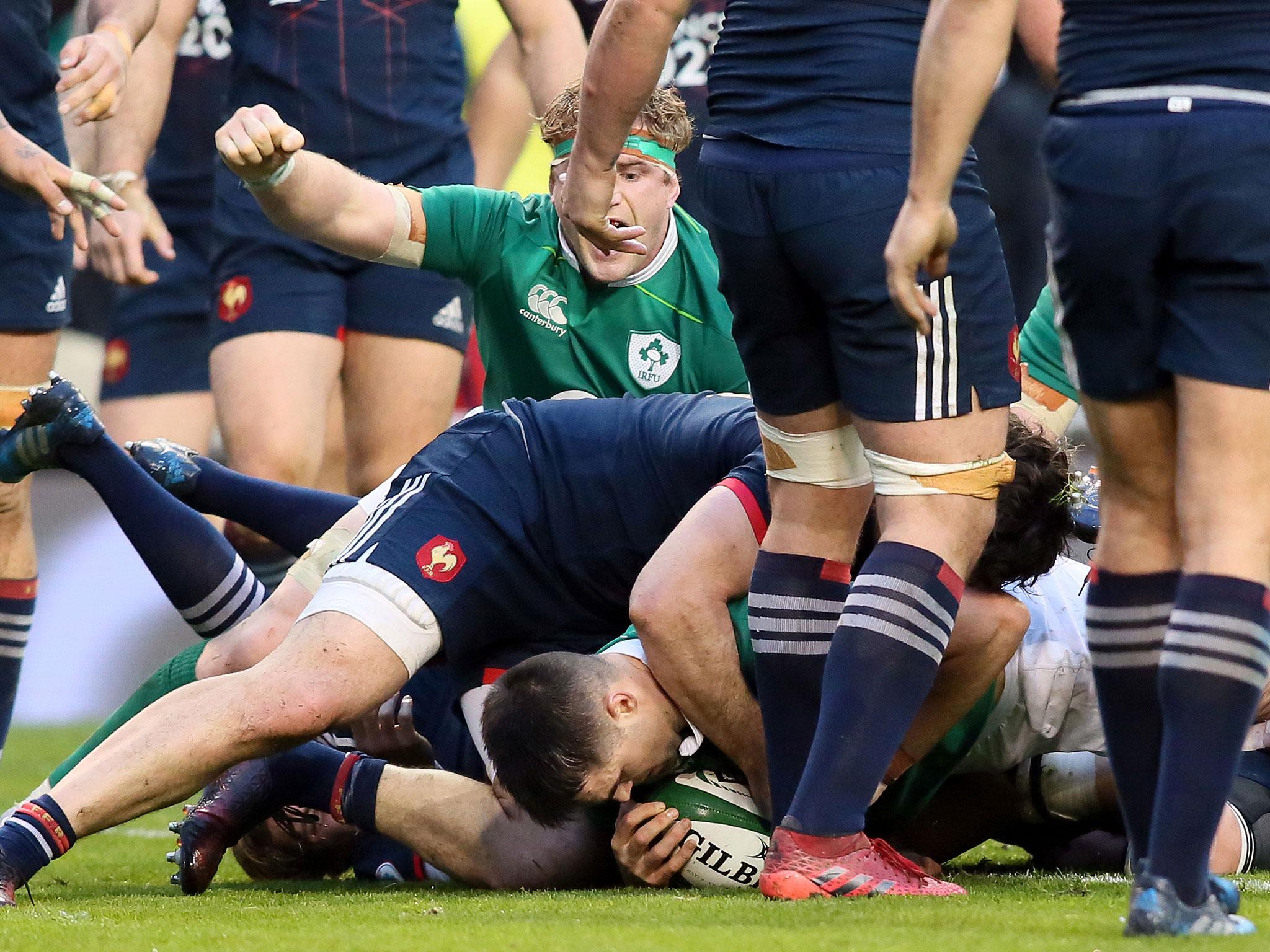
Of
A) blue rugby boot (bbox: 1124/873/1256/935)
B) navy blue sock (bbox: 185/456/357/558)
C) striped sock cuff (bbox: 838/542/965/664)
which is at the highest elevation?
striped sock cuff (bbox: 838/542/965/664)

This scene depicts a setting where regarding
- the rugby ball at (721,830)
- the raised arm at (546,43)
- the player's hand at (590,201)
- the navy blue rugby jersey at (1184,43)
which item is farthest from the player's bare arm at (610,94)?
the raised arm at (546,43)

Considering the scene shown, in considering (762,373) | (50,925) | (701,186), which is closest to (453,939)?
(50,925)

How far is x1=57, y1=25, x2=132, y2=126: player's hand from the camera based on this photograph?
4.01 meters

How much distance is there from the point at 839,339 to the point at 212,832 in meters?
1.43

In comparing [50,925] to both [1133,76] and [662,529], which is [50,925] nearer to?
[662,529]

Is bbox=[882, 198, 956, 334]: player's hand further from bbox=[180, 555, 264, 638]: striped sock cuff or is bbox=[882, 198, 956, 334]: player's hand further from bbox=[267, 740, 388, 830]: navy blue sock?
bbox=[180, 555, 264, 638]: striped sock cuff

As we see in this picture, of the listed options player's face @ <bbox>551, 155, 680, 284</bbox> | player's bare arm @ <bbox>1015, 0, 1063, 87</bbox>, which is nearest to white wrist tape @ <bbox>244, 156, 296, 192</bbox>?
player's face @ <bbox>551, 155, 680, 284</bbox>

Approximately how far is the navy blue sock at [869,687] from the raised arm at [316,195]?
1.36 metres

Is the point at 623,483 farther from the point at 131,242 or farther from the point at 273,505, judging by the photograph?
the point at 131,242

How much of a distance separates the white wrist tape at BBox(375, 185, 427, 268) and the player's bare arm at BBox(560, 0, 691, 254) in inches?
29.4

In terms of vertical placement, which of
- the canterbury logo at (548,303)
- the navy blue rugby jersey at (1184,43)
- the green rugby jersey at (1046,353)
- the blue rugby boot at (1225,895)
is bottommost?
the green rugby jersey at (1046,353)

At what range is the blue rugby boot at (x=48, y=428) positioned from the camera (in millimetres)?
3857

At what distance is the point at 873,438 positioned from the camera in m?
2.79

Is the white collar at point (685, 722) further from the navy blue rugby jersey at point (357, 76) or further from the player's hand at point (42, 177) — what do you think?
the navy blue rugby jersey at point (357, 76)
